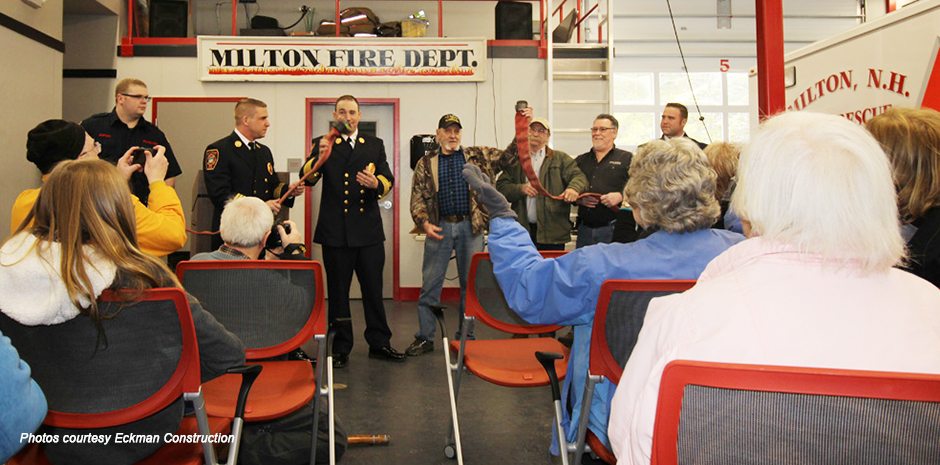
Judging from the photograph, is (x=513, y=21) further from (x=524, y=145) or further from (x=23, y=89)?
(x=23, y=89)

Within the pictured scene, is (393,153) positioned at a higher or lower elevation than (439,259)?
higher

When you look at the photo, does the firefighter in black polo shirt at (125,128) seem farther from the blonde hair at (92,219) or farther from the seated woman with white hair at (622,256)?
the seated woman with white hair at (622,256)

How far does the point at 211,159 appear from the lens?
179 inches

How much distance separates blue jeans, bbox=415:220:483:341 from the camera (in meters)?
5.19

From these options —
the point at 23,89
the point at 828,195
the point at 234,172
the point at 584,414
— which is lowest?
the point at 584,414

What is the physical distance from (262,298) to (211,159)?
2341 millimetres

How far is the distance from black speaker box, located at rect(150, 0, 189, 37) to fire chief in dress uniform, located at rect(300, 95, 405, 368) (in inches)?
165

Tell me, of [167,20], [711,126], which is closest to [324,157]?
[167,20]

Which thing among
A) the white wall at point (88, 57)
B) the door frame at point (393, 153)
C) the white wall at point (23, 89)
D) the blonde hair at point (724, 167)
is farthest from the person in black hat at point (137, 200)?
the white wall at point (88, 57)

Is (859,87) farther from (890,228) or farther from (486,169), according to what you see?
(890,228)

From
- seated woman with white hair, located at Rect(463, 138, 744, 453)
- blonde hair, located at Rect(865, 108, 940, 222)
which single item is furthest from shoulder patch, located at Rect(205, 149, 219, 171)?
blonde hair, located at Rect(865, 108, 940, 222)

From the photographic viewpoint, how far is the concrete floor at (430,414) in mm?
3145

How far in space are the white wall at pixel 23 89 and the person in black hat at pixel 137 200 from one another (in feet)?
10.7

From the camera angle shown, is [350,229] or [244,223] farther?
[350,229]
